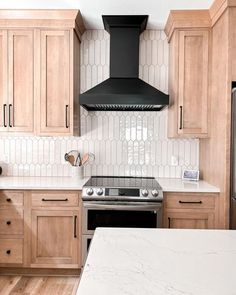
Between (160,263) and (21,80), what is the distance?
269cm

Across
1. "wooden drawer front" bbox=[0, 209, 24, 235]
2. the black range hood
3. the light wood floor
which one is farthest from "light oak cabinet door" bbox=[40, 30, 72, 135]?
the light wood floor

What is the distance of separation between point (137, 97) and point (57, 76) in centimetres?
89

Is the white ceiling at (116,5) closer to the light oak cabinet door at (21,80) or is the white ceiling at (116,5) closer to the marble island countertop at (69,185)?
the light oak cabinet door at (21,80)

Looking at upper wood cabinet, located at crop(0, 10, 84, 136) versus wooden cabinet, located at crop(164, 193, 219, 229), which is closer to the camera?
wooden cabinet, located at crop(164, 193, 219, 229)

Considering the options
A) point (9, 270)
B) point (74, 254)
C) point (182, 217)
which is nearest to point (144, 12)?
point (182, 217)

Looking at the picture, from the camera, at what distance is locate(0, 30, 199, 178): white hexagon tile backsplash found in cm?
354

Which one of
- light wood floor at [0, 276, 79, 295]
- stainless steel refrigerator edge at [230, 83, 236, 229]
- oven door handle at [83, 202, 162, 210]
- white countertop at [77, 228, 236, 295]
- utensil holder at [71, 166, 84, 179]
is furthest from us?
utensil holder at [71, 166, 84, 179]

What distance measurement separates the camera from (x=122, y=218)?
111 inches

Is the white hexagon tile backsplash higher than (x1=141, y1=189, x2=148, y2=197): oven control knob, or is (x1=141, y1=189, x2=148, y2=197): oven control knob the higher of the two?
the white hexagon tile backsplash

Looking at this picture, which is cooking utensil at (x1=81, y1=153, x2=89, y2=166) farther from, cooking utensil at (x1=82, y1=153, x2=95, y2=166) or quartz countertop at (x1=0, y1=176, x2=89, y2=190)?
quartz countertop at (x1=0, y1=176, x2=89, y2=190)

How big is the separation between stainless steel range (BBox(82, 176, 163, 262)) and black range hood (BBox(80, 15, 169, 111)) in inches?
33.7

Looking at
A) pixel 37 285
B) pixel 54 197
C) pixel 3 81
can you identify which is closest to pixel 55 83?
pixel 3 81

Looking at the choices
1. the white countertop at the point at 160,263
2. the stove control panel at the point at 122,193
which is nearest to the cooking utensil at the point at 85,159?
the stove control panel at the point at 122,193

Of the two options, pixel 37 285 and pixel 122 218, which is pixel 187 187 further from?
pixel 37 285
